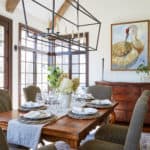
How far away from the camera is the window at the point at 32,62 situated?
4.74m

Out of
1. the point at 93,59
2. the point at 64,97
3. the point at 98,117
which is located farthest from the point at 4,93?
the point at 93,59

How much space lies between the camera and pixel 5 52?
13.8 feet

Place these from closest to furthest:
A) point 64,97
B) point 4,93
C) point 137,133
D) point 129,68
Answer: point 137,133
point 64,97
point 4,93
point 129,68

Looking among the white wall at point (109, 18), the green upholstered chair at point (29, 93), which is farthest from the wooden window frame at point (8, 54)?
the white wall at point (109, 18)

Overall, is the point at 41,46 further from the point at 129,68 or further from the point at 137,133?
the point at 137,133

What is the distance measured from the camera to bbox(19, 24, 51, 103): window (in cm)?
474

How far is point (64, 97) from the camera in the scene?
2.41m

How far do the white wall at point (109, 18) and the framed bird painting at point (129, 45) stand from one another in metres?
0.13

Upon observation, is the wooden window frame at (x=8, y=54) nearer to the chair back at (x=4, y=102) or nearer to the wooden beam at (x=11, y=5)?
the wooden beam at (x=11, y=5)

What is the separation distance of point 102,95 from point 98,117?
144cm

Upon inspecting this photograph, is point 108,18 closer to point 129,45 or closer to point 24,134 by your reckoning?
point 129,45

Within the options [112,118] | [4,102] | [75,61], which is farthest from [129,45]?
[4,102]

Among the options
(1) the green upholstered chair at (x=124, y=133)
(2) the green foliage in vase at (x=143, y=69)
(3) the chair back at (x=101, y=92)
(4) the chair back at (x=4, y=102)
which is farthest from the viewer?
(2) the green foliage in vase at (x=143, y=69)

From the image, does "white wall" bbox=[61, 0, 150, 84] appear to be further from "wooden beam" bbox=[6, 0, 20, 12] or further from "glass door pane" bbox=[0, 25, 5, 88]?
"glass door pane" bbox=[0, 25, 5, 88]
